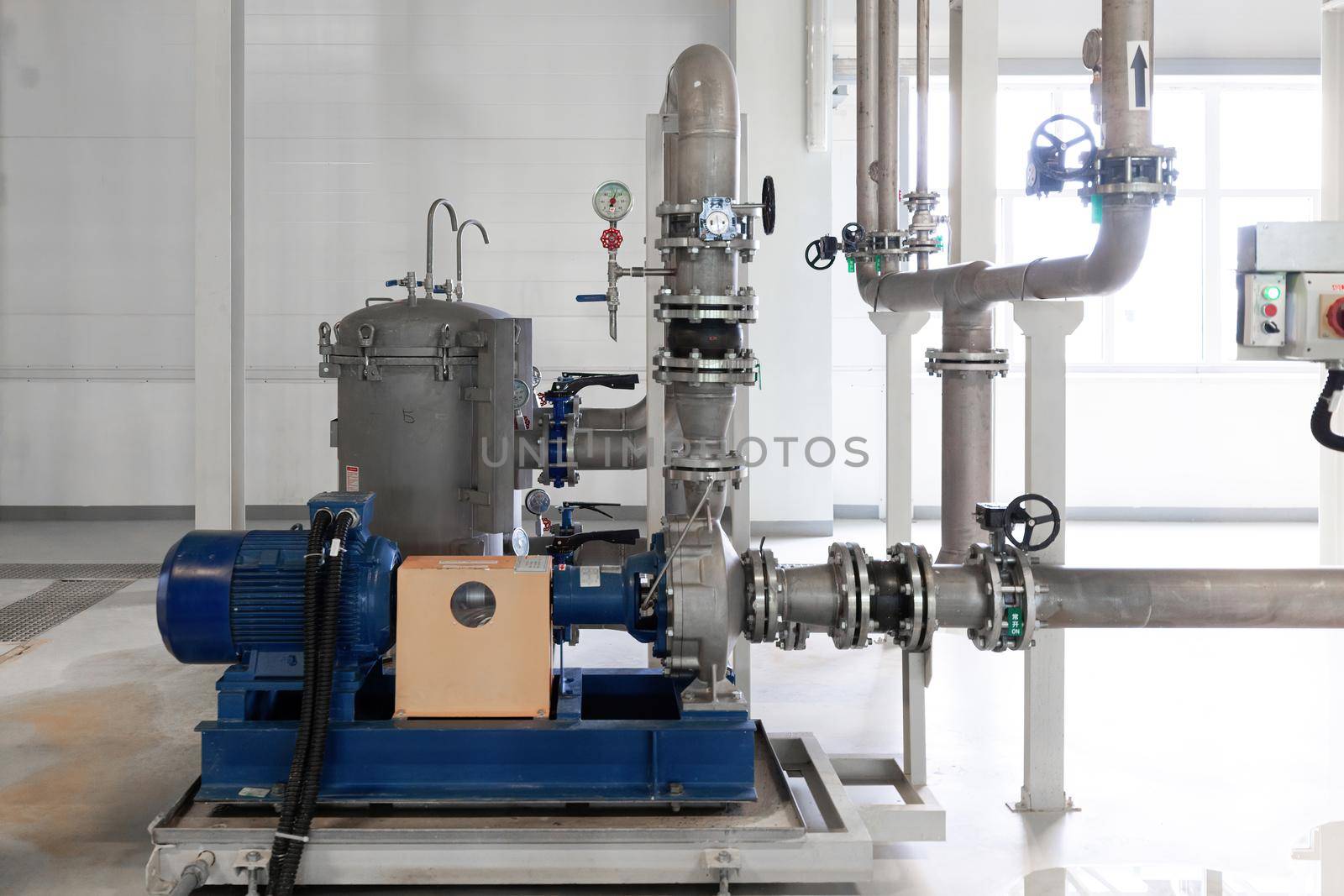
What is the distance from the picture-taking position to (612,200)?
145 inches

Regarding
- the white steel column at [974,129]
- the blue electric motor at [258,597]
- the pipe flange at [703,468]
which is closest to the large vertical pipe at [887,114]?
the white steel column at [974,129]

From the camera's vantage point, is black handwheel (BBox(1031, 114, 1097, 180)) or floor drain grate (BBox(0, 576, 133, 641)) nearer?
black handwheel (BBox(1031, 114, 1097, 180))

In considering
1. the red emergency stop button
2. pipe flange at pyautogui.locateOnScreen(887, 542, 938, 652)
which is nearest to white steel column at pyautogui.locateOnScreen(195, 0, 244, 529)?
pipe flange at pyautogui.locateOnScreen(887, 542, 938, 652)

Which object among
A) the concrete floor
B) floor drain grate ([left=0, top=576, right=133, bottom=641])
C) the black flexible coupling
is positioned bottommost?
the concrete floor

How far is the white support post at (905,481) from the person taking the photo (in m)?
2.70

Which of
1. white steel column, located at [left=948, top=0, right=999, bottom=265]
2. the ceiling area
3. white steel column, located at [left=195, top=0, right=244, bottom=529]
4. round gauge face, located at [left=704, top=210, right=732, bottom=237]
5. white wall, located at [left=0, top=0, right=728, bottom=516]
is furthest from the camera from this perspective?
the ceiling area

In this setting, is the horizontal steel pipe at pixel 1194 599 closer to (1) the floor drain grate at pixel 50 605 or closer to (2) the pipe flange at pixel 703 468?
(2) the pipe flange at pixel 703 468

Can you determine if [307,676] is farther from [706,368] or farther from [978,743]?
[978,743]

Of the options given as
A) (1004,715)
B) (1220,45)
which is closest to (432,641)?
(1004,715)

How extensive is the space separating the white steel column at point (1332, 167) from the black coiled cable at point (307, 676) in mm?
3366

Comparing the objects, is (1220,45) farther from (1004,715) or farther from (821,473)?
(1004,715)

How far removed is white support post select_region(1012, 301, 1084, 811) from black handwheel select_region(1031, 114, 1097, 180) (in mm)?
433

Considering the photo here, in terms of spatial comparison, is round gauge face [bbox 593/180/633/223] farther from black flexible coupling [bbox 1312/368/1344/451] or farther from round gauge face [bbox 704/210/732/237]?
black flexible coupling [bbox 1312/368/1344/451]

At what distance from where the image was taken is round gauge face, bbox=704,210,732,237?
2.32m
